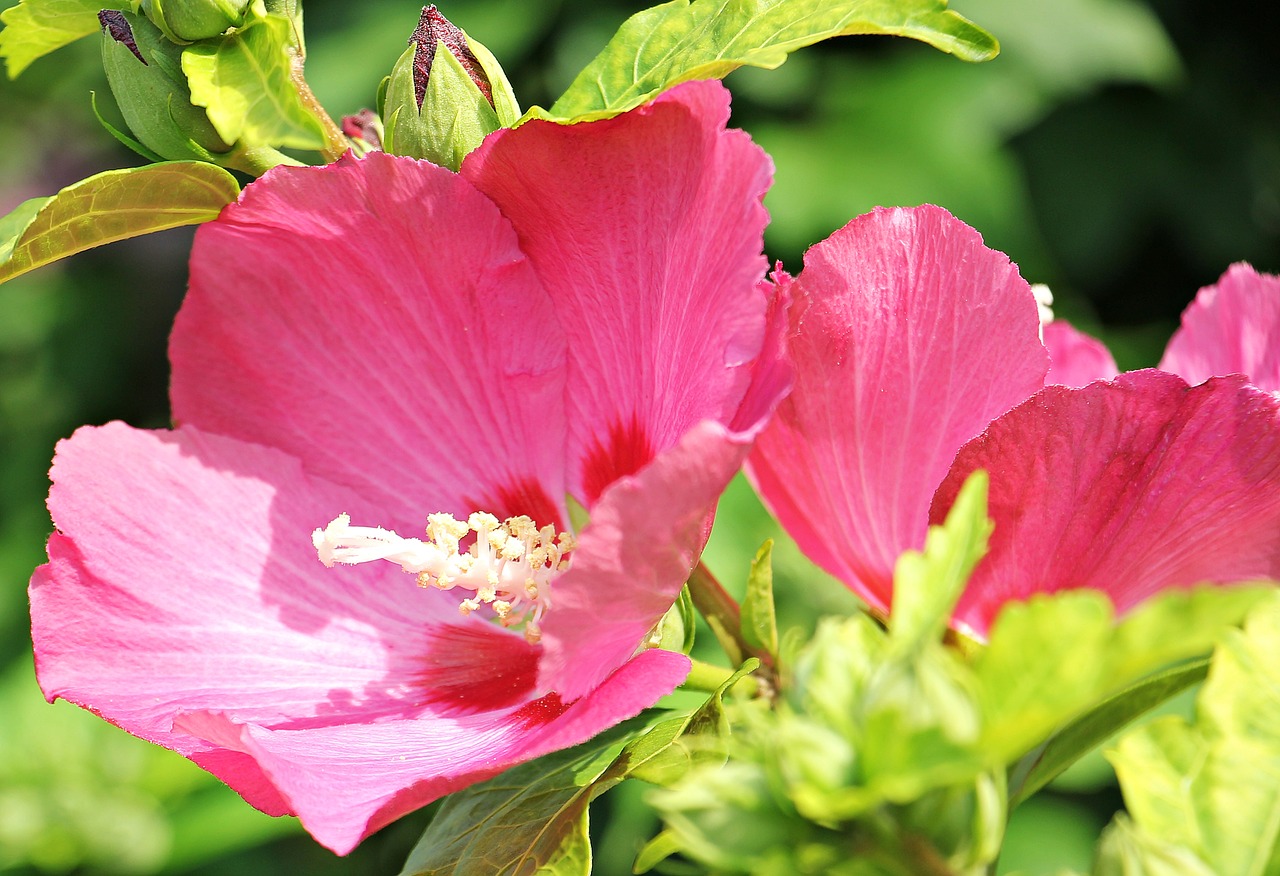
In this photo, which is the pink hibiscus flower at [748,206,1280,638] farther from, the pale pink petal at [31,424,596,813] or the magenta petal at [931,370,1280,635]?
the pale pink petal at [31,424,596,813]

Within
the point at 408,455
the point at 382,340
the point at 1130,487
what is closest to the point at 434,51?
the point at 382,340

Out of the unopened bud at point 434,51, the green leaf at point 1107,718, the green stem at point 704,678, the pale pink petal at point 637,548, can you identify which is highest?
the unopened bud at point 434,51

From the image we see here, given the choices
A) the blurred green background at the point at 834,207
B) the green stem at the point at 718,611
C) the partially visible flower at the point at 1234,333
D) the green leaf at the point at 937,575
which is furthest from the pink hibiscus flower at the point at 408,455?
the blurred green background at the point at 834,207

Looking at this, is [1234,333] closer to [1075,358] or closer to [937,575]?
[1075,358]

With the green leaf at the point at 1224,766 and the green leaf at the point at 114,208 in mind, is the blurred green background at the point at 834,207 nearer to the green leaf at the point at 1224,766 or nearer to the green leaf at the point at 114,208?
the green leaf at the point at 114,208

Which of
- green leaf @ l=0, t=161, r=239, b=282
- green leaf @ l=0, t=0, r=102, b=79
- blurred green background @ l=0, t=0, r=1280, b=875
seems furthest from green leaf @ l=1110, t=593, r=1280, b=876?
blurred green background @ l=0, t=0, r=1280, b=875
